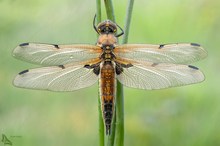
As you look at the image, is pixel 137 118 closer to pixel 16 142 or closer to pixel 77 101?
pixel 77 101

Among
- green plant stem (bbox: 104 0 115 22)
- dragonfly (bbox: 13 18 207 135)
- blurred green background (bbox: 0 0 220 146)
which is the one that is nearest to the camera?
green plant stem (bbox: 104 0 115 22)

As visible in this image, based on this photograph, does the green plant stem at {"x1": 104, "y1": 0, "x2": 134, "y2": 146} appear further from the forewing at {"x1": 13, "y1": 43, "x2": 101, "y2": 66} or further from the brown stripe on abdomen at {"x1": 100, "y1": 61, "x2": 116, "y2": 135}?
the forewing at {"x1": 13, "y1": 43, "x2": 101, "y2": 66}

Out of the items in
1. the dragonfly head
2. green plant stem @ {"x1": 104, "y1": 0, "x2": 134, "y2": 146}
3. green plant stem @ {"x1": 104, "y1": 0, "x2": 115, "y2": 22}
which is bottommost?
green plant stem @ {"x1": 104, "y1": 0, "x2": 134, "y2": 146}

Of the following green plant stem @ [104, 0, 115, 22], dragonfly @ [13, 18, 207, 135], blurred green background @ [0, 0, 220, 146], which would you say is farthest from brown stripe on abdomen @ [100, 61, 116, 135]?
blurred green background @ [0, 0, 220, 146]

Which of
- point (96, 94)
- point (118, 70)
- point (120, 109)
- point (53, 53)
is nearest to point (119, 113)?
point (120, 109)

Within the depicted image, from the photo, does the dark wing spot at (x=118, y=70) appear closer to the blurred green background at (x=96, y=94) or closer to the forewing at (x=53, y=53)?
the forewing at (x=53, y=53)

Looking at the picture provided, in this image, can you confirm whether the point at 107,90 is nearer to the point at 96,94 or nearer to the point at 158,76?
the point at 158,76

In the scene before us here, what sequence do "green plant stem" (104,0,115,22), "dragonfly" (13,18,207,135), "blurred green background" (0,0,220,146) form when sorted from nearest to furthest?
"green plant stem" (104,0,115,22), "dragonfly" (13,18,207,135), "blurred green background" (0,0,220,146)
